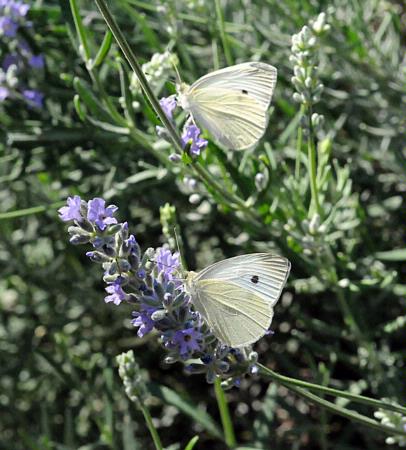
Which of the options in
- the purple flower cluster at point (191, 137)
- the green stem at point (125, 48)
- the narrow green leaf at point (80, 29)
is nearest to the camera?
the green stem at point (125, 48)

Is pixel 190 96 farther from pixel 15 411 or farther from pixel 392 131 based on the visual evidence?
pixel 15 411

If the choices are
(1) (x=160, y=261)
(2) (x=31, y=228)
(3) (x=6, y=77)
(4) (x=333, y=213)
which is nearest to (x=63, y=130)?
(3) (x=6, y=77)

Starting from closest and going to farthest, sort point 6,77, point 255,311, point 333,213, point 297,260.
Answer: point 255,311 → point 333,213 → point 297,260 → point 6,77

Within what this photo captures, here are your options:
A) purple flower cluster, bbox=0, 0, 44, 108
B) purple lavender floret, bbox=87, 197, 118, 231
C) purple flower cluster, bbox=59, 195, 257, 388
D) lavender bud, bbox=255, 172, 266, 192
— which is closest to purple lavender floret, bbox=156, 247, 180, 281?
purple flower cluster, bbox=59, 195, 257, 388

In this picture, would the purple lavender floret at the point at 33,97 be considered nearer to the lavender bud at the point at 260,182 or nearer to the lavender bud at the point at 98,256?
the lavender bud at the point at 260,182

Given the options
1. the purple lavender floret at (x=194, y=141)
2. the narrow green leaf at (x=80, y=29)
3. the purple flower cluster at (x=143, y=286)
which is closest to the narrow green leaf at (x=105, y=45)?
the narrow green leaf at (x=80, y=29)

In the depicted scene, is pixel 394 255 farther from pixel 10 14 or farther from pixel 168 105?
pixel 10 14
